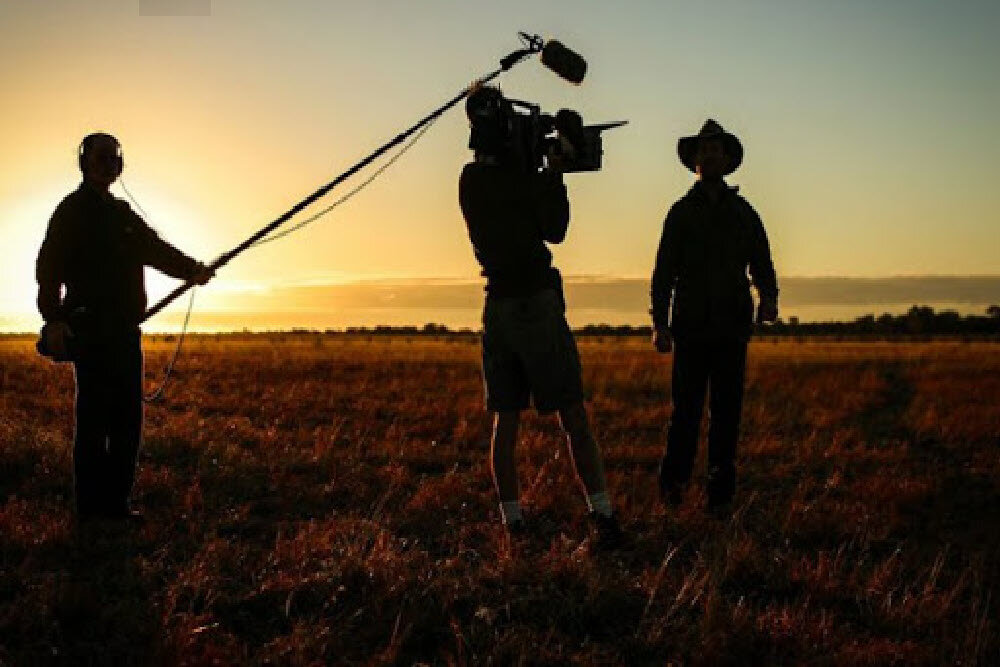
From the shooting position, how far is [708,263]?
6805mm

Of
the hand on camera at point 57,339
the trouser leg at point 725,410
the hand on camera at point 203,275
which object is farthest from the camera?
the trouser leg at point 725,410

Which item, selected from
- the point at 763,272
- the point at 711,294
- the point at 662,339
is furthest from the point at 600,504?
the point at 763,272

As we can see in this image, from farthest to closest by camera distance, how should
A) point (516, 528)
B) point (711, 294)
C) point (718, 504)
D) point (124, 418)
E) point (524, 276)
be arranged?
point (718, 504)
point (711, 294)
point (124, 418)
point (516, 528)
point (524, 276)

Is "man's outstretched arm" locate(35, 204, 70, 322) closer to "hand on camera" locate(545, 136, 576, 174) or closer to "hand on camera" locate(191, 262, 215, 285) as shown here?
"hand on camera" locate(191, 262, 215, 285)

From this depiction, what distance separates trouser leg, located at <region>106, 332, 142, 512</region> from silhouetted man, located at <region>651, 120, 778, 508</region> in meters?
3.56

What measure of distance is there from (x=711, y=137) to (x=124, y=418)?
4.46m

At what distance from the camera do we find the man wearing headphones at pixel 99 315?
235 inches

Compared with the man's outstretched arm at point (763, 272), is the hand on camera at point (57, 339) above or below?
below

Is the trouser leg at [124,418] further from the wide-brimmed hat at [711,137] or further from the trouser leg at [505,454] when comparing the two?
the wide-brimmed hat at [711,137]

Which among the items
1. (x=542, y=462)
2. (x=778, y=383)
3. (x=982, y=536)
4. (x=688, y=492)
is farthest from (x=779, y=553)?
(x=778, y=383)

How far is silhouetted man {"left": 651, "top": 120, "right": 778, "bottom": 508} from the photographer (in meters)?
6.79

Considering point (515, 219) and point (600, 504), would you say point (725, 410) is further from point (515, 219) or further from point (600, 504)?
point (515, 219)

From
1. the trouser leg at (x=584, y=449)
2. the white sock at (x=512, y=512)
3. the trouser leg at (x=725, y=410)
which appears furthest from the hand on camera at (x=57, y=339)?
the trouser leg at (x=725, y=410)

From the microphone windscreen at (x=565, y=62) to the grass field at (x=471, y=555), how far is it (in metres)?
2.70
